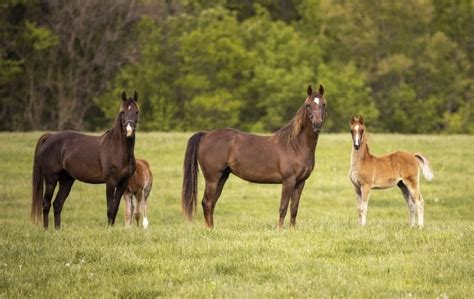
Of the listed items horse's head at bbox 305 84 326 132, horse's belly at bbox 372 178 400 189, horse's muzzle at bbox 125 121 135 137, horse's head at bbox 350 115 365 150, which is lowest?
horse's belly at bbox 372 178 400 189

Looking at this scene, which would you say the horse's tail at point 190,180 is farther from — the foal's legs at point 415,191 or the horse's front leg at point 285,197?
the foal's legs at point 415,191

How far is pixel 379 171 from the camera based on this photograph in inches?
639

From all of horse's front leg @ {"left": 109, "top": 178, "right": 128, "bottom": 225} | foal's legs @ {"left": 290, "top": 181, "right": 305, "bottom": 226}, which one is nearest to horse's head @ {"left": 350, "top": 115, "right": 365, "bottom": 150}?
foal's legs @ {"left": 290, "top": 181, "right": 305, "bottom": 226}

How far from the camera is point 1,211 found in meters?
24.4

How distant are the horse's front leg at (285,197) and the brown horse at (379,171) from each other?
4.48ft

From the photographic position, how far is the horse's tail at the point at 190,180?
52.1 ft

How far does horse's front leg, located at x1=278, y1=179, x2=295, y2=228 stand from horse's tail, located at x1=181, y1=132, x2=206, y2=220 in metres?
1.69

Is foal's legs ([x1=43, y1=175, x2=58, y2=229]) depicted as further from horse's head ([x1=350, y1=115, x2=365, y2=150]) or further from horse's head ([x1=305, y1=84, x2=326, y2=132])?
horse's head ([x1=350, y1=115, x2=365, y2=150])

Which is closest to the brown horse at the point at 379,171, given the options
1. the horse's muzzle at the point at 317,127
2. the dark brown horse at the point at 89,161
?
the horse's muzzle at the point at 317,127

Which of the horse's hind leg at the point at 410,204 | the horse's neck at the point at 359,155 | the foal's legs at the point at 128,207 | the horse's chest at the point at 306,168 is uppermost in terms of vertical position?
the horse's neck at the point at 359,155

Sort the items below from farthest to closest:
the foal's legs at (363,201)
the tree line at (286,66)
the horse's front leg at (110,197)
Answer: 1. the tree line at (286,66)
2. the horse's front leg at (110,197)
3. the foal's legs at (363,201)

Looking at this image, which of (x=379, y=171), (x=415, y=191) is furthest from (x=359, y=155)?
(x=415, y=191)

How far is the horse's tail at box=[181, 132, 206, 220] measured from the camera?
626 inches

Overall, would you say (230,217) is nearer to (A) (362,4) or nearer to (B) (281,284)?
(B) (281,284)
